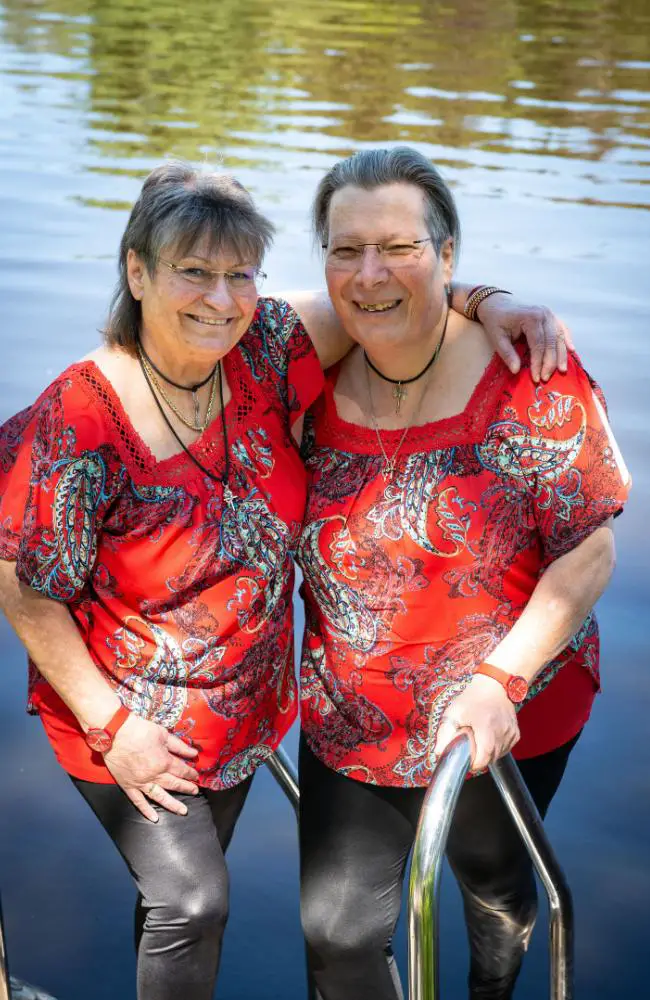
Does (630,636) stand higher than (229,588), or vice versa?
(229,588)

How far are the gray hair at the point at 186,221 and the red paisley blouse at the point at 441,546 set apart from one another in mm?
425

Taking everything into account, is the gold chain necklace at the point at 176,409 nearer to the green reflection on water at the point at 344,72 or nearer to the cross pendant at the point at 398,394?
the cross pendant at the point at 398,394

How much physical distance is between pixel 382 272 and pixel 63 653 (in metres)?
0.78

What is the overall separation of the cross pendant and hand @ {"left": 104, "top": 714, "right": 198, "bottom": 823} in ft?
2.18

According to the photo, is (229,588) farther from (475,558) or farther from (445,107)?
(445,107)

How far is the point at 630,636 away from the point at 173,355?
2349 mm

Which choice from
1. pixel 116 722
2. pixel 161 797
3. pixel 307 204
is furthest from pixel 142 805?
pixel 307 204

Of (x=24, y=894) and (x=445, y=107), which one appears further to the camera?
(x=445, y=107)

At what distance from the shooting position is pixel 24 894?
2994 mm

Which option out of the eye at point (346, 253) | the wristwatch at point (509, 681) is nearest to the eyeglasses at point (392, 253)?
the eye at point (346, 253)

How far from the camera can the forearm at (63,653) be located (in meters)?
1.97

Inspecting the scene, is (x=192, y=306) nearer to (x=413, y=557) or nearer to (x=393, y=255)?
(x=393, y=255)

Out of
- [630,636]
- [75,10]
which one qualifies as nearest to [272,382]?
[630,636]

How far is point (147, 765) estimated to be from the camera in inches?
77.6
